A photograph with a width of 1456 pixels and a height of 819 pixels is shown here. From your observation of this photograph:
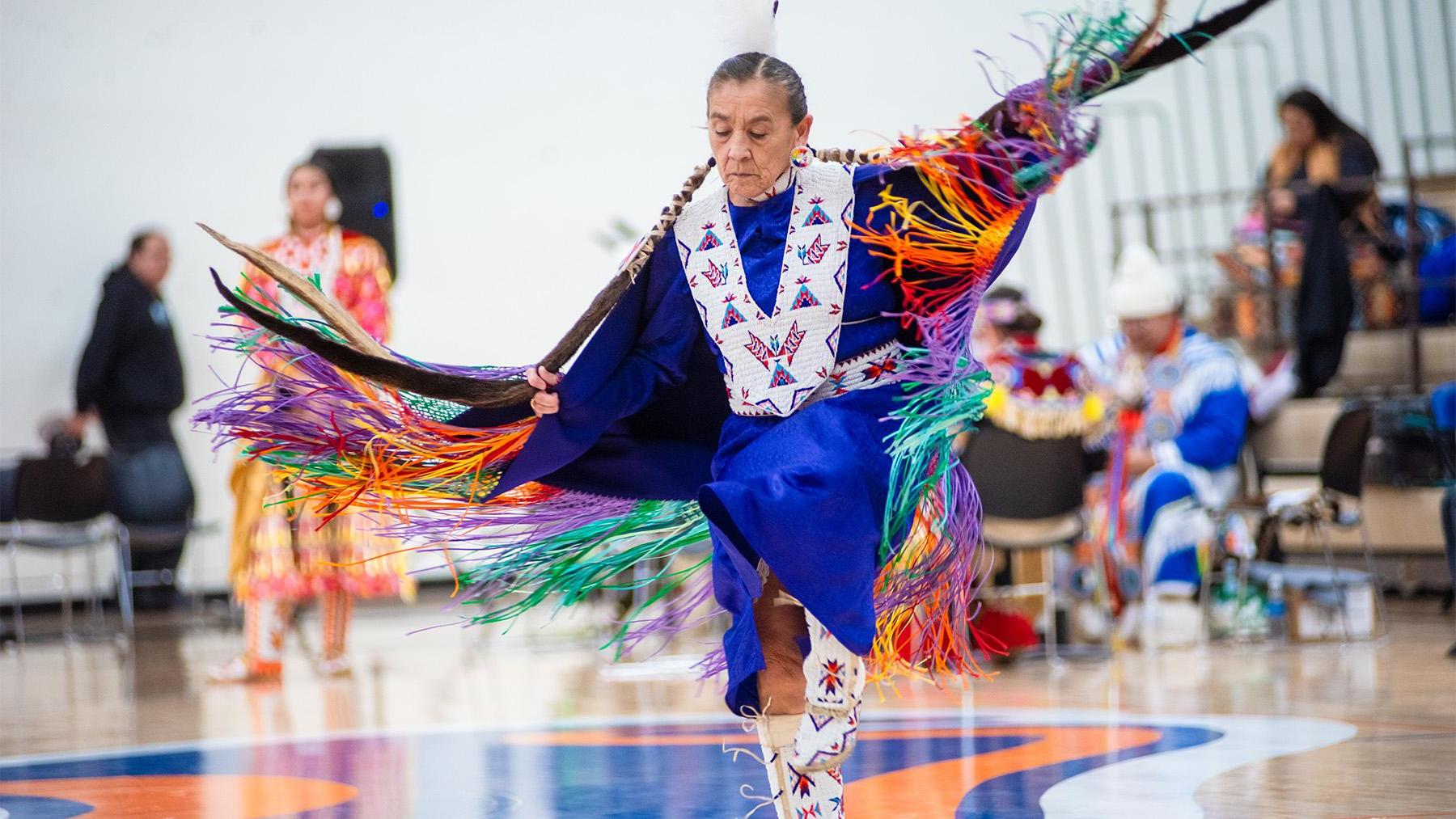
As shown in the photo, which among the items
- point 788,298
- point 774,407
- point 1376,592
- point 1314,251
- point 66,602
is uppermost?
point 1314,251

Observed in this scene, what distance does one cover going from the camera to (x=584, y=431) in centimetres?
280

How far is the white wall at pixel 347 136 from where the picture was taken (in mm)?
8117

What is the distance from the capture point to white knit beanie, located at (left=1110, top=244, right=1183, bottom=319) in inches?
251

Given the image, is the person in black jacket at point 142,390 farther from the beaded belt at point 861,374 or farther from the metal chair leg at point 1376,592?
the beaded belt at point 861,374

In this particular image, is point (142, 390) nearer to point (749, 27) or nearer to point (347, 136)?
point (347, 136)

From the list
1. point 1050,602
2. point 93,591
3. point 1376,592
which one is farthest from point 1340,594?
point 93,591

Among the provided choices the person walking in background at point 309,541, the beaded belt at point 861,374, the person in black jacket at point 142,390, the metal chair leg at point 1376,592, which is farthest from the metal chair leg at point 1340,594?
the person in black jacket at point 142,390

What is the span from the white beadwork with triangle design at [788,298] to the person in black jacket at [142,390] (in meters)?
5.50

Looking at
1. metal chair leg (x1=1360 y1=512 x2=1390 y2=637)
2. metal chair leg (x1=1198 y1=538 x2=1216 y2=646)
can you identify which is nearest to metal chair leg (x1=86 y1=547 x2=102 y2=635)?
metal chair leg (x1=1198 y1=538 x2=1216 y2=646)

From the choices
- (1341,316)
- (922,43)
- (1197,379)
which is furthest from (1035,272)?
(1197,379)

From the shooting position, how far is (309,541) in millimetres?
5844

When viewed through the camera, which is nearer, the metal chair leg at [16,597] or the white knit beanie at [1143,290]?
the white knit beanie at [1143,290]

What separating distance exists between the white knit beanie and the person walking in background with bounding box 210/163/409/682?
8.98 feet

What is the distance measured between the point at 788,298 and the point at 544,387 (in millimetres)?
428
